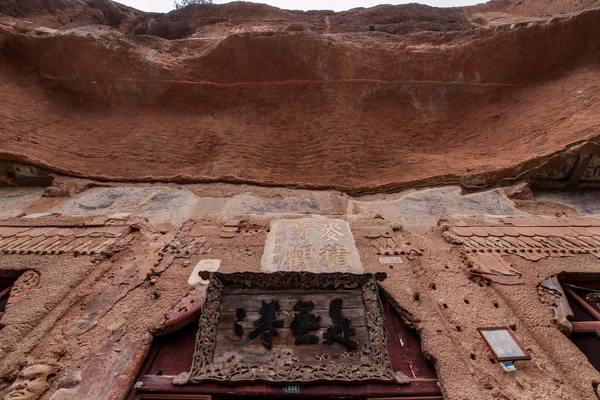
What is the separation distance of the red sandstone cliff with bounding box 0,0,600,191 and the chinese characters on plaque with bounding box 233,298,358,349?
3.19 meters

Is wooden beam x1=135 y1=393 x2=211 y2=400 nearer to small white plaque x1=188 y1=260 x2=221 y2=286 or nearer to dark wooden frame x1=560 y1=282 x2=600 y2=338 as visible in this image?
small white plaque x1=188 y1=260 x2=221 y2=286

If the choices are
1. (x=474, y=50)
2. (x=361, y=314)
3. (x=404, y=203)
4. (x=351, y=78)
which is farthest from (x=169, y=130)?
(x=474, y=50)

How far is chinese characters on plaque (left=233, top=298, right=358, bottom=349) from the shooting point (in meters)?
2.29

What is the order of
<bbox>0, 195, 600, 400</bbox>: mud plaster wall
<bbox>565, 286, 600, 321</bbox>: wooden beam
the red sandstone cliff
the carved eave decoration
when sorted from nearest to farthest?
<bbox>0, 195, 600, 400</bbox>: mud plaster wall → <bbox>565, 286, 600, 321</bbox>: wooden beam → the carved eave decoration → the red sandstone cliff

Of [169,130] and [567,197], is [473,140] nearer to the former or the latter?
[567,197]

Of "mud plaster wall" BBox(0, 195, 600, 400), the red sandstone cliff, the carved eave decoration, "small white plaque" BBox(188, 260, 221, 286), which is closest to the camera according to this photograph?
"mud plaster wall" BBox(0, 195, 600, 400)

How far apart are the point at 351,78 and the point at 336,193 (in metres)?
3.58

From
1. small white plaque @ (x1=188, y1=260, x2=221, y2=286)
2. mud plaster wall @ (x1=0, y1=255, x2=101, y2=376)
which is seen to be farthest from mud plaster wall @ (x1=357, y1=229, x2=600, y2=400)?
mud plaster wall @ (x1=0, y1=255, x2=101, y2=376)

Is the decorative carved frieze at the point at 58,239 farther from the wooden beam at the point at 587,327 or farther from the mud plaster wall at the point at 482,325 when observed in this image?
the wooden beam at the point at 587,327

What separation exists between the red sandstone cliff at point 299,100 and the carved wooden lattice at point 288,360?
2.99 meters

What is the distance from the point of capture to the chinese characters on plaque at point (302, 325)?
7.51 feet

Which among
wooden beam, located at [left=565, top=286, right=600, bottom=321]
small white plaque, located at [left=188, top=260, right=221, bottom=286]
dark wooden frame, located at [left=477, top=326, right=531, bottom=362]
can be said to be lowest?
dark wooden frame, located at [left=477, top=326, right=531, bottom=362]

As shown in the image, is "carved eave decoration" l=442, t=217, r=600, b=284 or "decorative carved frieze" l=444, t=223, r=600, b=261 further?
"decorative carved frieze" l=444, t=223, r=600, b=261

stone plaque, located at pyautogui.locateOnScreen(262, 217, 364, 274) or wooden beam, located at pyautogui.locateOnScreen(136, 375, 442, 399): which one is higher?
stone plaque, located at pyautogui.locateOnScreen(262, 217, 364, 274)
